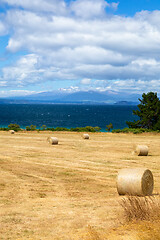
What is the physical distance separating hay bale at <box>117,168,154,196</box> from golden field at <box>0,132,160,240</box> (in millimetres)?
617

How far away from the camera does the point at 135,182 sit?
1285 centimetres

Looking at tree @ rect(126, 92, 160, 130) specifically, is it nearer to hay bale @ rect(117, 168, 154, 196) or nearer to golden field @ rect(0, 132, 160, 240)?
golden field @ rect(0, 132, 160, 240)

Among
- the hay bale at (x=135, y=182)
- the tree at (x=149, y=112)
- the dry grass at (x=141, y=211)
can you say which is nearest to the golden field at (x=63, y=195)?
the dry grass at (x=141, y=211)

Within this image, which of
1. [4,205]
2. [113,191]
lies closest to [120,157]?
[113,191]

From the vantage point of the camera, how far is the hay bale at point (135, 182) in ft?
42.0

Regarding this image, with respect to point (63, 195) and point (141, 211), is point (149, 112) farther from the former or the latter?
point (141, 211)

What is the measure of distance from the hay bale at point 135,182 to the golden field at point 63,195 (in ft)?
2.02

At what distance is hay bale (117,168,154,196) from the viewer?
12797mm

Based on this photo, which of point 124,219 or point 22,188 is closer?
point 124,219

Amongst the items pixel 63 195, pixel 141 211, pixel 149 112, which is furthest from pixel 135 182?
pixel 149 112

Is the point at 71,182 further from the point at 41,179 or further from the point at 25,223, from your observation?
the point at 25,223

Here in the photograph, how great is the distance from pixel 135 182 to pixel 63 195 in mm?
3769

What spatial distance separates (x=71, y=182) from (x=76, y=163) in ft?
20.0

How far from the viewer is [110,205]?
12.2 metres
